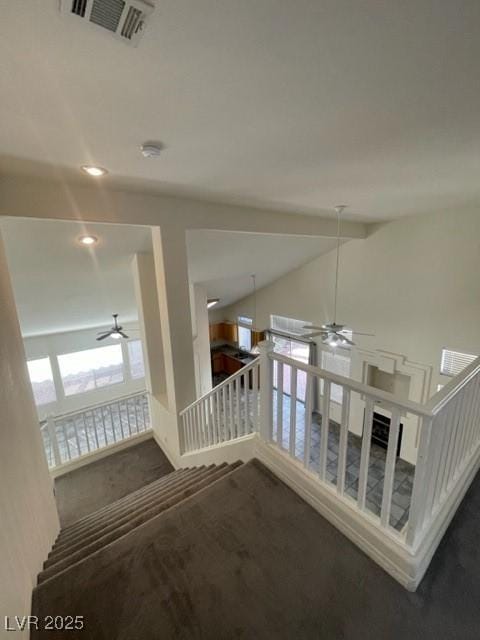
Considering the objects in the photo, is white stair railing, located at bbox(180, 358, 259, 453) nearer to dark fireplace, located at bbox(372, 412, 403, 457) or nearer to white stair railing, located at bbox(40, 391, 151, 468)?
white stair railing, located at bbox(40, 391, 151, 468)

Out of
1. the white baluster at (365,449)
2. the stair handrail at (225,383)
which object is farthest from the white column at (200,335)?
the white baluster at (365,449)

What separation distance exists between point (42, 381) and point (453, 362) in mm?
8805

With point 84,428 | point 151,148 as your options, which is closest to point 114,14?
point 151,148

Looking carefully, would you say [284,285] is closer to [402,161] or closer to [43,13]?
[402,161]

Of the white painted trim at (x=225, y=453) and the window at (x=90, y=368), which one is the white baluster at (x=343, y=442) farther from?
the window at (x=90, y=368)

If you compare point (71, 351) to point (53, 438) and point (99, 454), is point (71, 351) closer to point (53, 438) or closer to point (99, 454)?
point (53, 438)

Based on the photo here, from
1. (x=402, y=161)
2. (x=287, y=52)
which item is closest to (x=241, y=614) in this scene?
(x=287, y=52)

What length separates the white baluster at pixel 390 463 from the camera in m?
1.32

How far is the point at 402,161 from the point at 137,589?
309cm

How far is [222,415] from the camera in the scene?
9.45ft

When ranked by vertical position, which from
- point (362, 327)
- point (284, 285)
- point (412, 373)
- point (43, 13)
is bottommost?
point (412, 373)

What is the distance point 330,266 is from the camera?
5.81 metres

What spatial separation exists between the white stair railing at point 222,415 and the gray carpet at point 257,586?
2.78 ft

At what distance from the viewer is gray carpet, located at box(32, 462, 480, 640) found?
1.17 metres
